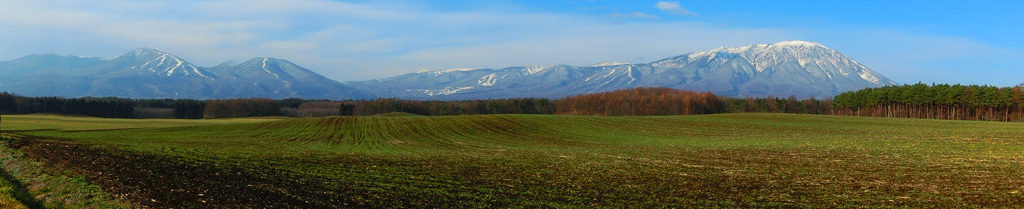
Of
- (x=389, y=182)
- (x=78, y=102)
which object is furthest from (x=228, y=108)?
(x=389, y=182)

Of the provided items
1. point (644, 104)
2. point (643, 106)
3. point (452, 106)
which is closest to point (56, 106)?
point (452, 106)

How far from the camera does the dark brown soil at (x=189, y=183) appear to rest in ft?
54.7

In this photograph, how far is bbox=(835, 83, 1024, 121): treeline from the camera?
339 feet

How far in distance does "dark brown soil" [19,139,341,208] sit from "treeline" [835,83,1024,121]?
117248 millimetres

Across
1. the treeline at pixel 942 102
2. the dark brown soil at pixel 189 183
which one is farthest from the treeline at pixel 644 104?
the dark brown soil at pixel 189 183

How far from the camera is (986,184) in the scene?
20938 millimetres

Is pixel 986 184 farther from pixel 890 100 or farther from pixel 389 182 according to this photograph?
pixel 890 100

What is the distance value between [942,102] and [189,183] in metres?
125

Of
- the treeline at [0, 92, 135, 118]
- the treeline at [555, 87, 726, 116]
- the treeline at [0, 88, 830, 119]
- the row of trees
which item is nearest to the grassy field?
the row of trees

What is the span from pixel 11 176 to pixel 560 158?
935 inches

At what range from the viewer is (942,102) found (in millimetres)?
110938

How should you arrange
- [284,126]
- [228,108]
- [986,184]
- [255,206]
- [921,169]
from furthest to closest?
[228,108]
[284,126]
[921,169]
[986,184]
[255,206]

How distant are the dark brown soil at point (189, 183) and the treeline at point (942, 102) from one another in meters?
117

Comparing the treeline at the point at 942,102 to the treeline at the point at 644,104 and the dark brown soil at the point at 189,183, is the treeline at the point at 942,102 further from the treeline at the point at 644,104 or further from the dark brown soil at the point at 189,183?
the dark brown soil at the point at 189,183
